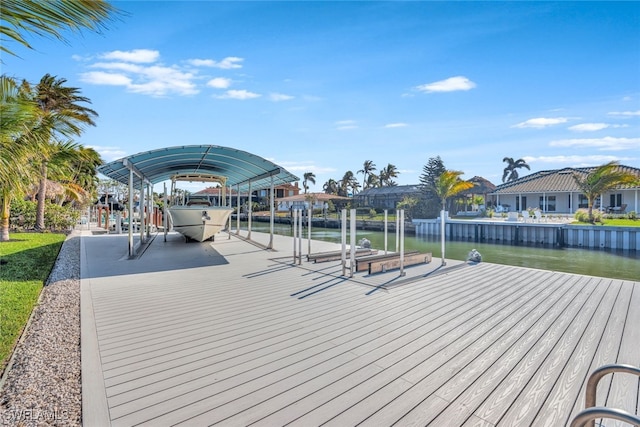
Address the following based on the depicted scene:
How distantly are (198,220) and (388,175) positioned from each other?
50.7 metres

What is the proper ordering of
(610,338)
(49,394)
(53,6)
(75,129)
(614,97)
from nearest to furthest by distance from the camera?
1. (53,6)
2. (49,394)
3. (610,338)
4. (75,129)
5. (614,97)

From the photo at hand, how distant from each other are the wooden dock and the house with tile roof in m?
25.1

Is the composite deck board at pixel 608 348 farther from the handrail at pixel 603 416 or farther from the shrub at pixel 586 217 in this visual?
the shrub at pixel 586 217

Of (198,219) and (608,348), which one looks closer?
(608,348)

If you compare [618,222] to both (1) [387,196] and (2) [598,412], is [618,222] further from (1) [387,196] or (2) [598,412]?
(1) [387,196]

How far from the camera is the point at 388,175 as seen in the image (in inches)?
2303

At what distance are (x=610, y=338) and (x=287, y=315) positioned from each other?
10.9ft

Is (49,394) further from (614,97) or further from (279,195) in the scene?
(279,195)

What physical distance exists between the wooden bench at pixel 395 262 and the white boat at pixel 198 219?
20.5ft

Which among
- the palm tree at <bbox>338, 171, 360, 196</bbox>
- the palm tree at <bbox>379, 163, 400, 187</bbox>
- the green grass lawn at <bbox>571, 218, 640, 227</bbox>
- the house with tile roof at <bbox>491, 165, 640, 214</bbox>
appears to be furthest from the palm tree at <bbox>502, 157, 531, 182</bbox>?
the green grass lawn at <bbox>571, 218, 640, 227</bbox>

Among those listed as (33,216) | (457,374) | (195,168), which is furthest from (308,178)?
(457,374)

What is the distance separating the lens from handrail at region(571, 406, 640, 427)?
3.62 ft

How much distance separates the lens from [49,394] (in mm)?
2291

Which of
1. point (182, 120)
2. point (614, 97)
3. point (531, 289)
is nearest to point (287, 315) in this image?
point (531, 289)
